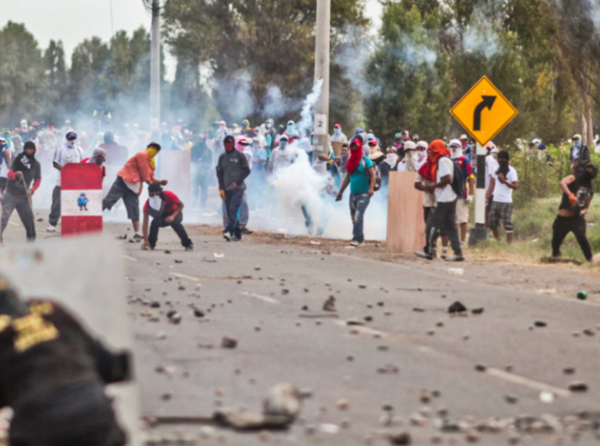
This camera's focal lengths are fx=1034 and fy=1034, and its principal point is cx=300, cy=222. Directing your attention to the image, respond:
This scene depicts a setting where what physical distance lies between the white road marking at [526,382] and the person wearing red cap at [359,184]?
1082 centimetres

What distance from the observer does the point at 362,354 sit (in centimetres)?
743

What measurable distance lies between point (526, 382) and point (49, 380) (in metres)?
3.87

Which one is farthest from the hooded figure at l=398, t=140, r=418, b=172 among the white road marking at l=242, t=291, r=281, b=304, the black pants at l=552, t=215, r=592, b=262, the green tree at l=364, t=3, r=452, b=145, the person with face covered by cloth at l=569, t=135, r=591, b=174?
the green tree at l=364, t=3, r=452, b=145

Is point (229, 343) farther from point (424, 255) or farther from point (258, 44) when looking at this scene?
point (258, 44)

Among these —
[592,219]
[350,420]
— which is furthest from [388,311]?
[592,219]

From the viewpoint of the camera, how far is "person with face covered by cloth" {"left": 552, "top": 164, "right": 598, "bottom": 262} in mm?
14703

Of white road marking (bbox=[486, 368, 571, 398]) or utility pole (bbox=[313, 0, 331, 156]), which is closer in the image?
white road marking (bbox=[486, 368, 571, 398])

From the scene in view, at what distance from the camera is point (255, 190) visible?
2781 cm

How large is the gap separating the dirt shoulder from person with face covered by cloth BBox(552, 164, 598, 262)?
1.60ft

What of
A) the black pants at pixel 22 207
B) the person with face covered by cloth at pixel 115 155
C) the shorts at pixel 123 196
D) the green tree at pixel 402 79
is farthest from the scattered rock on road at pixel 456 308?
the green tree at pixel 402 79

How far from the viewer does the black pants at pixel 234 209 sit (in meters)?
18.2

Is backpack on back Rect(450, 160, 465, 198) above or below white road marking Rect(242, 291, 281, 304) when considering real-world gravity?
above

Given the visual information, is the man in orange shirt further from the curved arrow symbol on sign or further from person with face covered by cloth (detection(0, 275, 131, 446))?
person with face covered by cloth (detection(0, 275, 131, 446))

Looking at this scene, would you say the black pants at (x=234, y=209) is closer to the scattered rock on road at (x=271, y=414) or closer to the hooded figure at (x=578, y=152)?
the hooded figure at (x=578, y=152)
